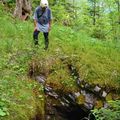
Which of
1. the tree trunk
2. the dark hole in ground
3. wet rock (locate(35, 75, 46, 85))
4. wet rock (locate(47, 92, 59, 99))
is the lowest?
the dark hole in ground

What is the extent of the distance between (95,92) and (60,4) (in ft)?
42.0

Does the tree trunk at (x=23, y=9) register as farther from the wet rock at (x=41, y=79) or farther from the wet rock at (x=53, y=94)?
the wet rock at (x=53, y=94)

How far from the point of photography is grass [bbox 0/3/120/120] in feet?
26.6

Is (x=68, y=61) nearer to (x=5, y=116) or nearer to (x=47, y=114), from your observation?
(x=47, y=114)

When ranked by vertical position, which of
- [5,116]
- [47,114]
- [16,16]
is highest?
[16,16]

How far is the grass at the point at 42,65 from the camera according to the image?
8094 millimetres

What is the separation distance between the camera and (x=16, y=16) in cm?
1573

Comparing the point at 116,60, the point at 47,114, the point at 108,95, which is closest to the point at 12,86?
the point at 47,114

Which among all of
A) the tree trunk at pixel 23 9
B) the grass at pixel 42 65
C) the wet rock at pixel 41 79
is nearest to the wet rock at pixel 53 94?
the grass at pixel 42 65

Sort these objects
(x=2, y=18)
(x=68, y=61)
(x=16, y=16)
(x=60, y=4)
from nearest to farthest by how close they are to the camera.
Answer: (x=68, y=61) → (x=2, y=18) → (x=16, y=16) → (x=60, y=4)

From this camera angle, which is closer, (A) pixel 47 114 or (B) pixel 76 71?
(A) pixel 47 114

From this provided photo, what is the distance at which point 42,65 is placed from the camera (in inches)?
390

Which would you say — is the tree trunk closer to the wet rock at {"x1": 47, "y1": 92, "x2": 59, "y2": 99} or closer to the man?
the man

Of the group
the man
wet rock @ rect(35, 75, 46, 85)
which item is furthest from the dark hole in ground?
the man
